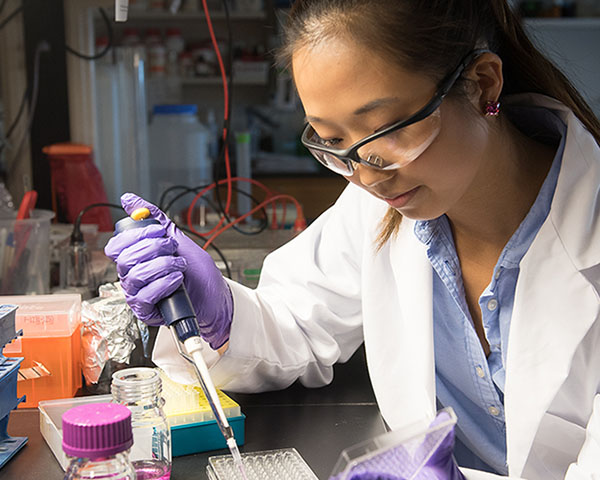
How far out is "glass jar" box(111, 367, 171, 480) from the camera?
0.98m

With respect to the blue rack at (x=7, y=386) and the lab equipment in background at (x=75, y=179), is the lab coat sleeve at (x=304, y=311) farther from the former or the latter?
the lab equipment in background at (x=75, y=179)

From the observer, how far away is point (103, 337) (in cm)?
131

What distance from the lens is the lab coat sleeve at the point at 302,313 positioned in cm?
132

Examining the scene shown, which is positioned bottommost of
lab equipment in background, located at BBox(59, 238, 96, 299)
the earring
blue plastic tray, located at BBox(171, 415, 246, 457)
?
lab equipment in background, located at BBox(59, 238, 96, 299)

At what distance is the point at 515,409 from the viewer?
1.22m

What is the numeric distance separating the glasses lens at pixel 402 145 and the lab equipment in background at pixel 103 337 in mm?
580

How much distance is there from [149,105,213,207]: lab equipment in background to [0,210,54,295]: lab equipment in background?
1.54 metres

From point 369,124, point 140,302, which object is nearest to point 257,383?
point 140,302

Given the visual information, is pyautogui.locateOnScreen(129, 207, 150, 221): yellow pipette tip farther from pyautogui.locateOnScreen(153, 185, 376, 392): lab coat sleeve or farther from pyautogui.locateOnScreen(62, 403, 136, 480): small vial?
pyautogui.locateOnScreen(62, 403, 136, 480): small vial

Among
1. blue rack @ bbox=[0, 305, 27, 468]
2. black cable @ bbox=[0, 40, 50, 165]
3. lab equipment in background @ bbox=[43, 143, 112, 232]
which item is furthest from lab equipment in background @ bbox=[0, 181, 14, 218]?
blue rack @ bbox=[0, 305, 27, 468]

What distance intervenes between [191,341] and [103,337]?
1.19 ft

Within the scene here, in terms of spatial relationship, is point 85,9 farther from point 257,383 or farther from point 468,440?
point 468,440

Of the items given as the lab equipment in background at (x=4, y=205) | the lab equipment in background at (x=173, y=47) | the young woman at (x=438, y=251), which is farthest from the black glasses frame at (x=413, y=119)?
the lab equipment in background at (x=173, y=47)

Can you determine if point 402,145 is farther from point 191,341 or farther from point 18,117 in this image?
point 18,117
